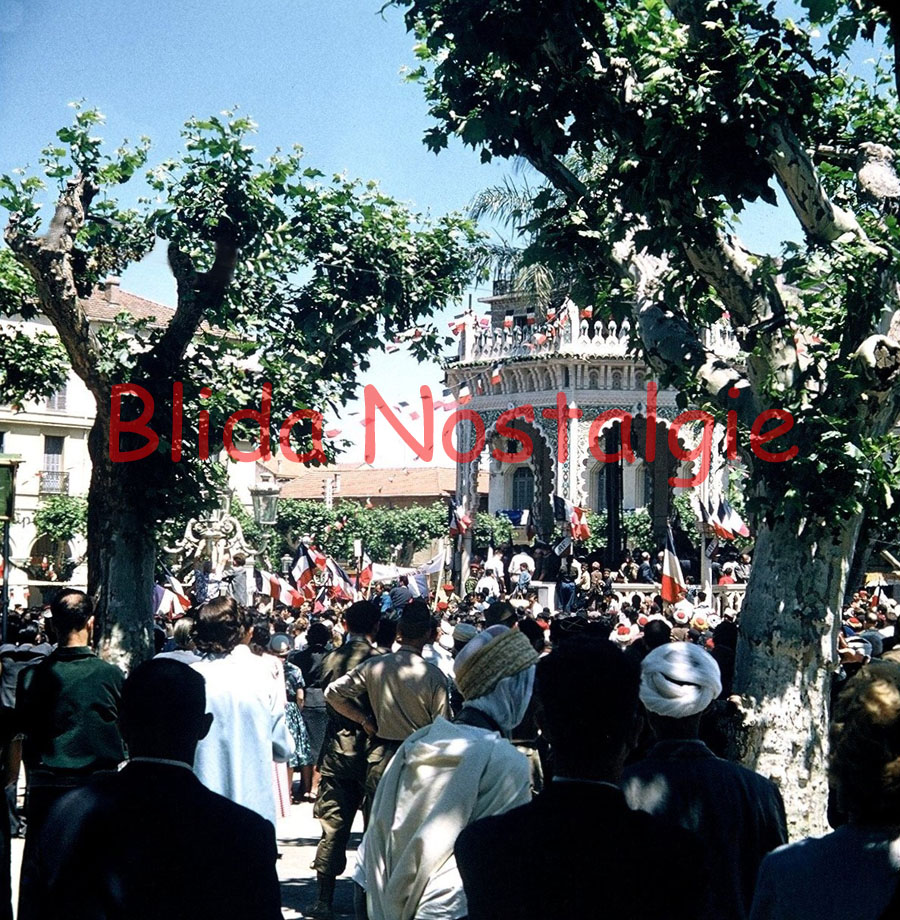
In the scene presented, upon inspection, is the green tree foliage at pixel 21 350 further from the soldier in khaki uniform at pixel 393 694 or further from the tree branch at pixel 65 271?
the soldier in khaki uniform at pixel 393 694

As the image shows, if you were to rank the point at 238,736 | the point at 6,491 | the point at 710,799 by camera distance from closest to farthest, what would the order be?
the point at 710,799, the point at 238,736, the point at 6,491

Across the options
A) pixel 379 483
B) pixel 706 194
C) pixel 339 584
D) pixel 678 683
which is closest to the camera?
pixel 678 683

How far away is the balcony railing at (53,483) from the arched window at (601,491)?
2096cm

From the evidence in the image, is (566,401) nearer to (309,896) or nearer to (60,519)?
(60,519)

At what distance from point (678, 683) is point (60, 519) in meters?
47.7

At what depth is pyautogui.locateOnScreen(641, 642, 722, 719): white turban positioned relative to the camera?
12.8 ft

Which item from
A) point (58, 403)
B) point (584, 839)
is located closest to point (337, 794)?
point (584, 839)

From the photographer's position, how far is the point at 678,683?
→ 3.96 metres

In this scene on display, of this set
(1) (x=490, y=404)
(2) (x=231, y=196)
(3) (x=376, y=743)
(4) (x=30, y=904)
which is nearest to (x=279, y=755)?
(3) (x=376, y=743)

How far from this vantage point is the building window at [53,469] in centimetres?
5106

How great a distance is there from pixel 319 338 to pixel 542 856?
1284cm

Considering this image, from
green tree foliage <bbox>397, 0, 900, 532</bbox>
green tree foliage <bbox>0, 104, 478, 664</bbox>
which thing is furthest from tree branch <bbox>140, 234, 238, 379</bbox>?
green tree foliage <bbox>397, 0, 900, 532</bbox>

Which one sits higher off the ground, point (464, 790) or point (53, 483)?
point (53, 483)

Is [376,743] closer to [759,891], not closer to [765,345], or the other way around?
[765,345]
